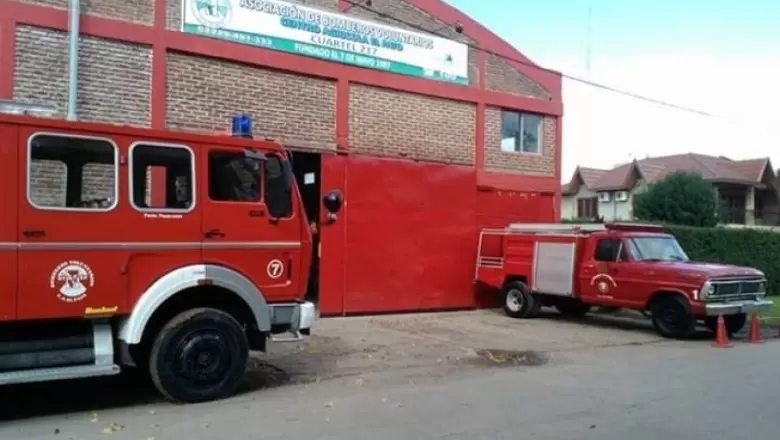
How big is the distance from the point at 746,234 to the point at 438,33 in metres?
14.1

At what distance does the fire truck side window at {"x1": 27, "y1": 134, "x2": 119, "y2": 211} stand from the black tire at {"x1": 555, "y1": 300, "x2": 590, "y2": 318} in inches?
475

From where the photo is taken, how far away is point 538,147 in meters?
19.3

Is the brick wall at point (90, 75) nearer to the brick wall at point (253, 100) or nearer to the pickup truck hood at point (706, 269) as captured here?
the brick wall at point (253, 100)

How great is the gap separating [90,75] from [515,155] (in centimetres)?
1045

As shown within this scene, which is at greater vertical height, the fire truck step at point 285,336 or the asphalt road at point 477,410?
the fire truck step at point 285,336

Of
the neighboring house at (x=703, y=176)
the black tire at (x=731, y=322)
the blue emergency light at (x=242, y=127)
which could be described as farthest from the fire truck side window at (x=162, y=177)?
the neighboring house at (x=703, y=176)

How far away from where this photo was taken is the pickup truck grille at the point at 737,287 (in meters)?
13.7

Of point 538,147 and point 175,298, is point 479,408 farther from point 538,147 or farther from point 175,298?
point 538,147

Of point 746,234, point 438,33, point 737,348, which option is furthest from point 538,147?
point 746,234

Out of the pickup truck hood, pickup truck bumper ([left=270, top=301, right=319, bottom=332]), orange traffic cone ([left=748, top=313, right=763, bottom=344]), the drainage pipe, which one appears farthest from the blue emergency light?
orange traffic cone ([left=748, top=313, right=763, bottom=344])

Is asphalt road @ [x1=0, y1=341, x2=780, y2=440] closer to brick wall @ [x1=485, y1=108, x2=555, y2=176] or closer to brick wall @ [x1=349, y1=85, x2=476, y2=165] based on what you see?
brick wall @ [x1=349, y1=85, x2=476, y2=165]

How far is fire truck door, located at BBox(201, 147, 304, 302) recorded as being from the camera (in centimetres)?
817

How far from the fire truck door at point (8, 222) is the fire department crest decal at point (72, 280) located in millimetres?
370

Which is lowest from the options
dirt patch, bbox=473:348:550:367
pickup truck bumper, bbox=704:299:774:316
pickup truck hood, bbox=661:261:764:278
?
dirt patch, bbox=473:348:550:367
